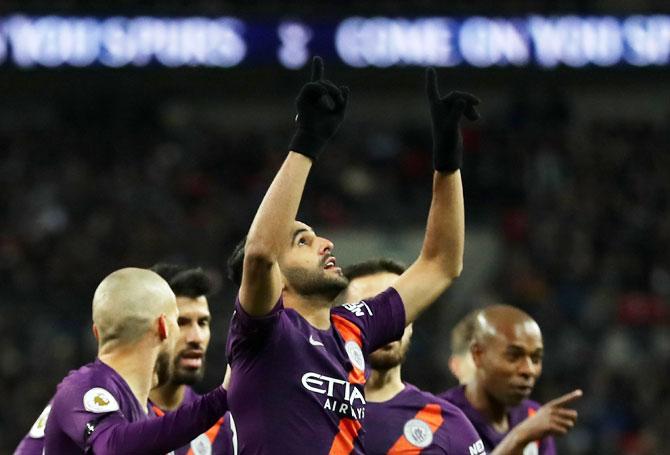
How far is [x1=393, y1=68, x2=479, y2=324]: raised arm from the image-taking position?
4.61m

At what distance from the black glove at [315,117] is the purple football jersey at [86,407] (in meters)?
1.00

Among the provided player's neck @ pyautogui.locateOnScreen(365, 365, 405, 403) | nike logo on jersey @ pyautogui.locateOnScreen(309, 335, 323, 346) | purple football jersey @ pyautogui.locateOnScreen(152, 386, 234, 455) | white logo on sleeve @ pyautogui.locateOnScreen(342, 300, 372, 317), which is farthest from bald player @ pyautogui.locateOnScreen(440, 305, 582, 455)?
nike logo on jersey @ pyautogui.locateOnScreen(309, 335, 323, 346)

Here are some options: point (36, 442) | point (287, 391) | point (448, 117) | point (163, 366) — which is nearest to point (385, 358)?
point (163, 366)

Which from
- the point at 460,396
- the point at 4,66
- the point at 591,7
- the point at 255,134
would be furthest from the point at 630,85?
the point at 460,396

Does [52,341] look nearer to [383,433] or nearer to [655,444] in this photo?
[655,444]

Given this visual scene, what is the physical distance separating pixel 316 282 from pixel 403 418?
1.10 meters

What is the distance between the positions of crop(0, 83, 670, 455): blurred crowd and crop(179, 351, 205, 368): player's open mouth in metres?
8.07

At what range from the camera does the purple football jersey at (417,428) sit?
5148mm

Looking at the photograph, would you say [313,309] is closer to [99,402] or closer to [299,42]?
[99,402]

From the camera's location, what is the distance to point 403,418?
5.23 meters

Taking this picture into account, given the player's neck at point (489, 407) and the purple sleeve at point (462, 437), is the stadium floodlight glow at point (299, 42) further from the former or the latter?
the purple sleeve at point (462, 437)

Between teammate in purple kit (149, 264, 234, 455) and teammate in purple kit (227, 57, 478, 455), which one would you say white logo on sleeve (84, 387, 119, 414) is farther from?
teammate in purple kit (149, 264, 234, 455)

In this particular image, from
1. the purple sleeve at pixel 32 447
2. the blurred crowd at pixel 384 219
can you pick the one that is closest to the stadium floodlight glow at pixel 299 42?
the blurred crowd at pixel 384 219

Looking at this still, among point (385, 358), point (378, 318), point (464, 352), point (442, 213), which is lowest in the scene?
point (464, 352)
